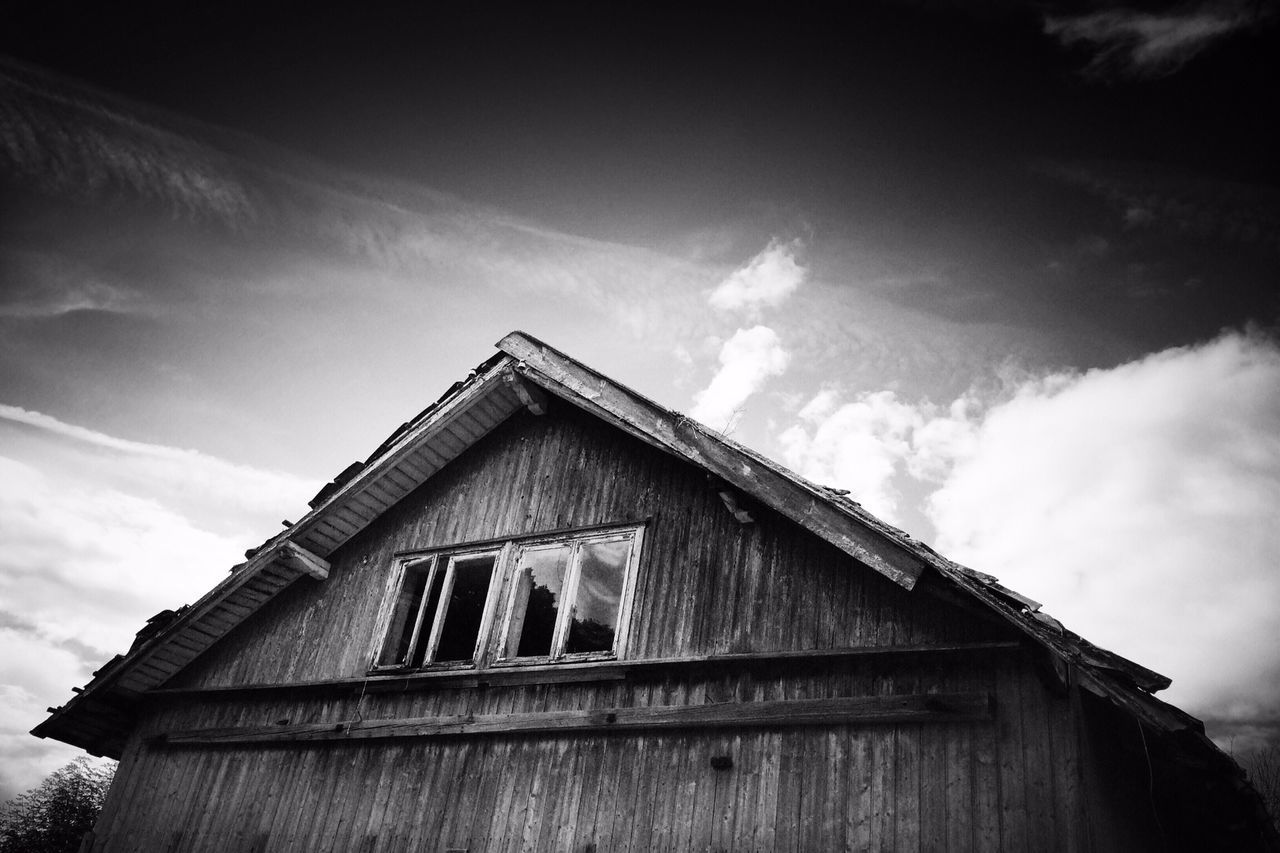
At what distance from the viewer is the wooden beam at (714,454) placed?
21.0 feet

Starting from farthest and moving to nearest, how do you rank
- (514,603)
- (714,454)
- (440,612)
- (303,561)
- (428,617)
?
(303,561) → (428,617) → (440,612) → (514,603) → (714,454)

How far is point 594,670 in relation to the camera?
7.42 metres

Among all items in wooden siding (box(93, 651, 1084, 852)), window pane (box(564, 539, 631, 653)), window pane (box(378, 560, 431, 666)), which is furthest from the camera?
window pane (box(378, 560, 431, 666))

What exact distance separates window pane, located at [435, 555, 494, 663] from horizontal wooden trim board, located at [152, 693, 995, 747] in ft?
2.67

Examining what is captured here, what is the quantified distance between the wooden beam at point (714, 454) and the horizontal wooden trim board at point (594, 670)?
2.20 feet

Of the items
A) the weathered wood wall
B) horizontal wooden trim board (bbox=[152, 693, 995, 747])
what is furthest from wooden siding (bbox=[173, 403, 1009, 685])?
horizontal wooden trim board (bbox=[152, 693, 995, 747])

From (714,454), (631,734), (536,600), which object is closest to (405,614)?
(536,600)

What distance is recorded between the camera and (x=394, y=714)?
27.5 feet

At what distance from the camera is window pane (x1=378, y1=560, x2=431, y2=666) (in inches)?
356

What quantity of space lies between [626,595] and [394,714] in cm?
283

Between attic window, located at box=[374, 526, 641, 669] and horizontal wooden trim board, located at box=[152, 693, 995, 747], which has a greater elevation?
attic window, located at box=[374, 526, 641, 669]

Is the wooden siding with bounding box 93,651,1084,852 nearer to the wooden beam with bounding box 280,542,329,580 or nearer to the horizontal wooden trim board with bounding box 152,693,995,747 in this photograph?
the horizontal wooden trim board with bounding box 152,693,995,747

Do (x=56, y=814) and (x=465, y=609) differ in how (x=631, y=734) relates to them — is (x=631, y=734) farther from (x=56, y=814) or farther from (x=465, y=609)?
(x=56, y=814)

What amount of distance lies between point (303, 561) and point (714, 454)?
5403mm
